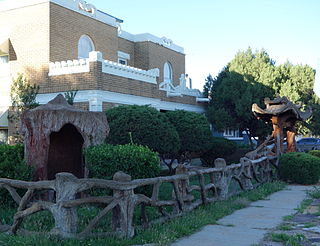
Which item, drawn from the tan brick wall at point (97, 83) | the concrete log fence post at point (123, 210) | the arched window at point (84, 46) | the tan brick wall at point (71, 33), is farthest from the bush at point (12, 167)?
the arched window at point (84, 46)

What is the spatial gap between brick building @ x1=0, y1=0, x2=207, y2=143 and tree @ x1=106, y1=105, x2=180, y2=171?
10.4 ft

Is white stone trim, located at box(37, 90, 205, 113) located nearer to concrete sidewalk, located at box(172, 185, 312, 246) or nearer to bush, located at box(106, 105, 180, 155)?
bush, located at box(106, 105, 180, 155)

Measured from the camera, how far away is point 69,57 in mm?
19375

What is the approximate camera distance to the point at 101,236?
5.57m

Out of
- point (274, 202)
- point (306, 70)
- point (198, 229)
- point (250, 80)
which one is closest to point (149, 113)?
point (274, 202)

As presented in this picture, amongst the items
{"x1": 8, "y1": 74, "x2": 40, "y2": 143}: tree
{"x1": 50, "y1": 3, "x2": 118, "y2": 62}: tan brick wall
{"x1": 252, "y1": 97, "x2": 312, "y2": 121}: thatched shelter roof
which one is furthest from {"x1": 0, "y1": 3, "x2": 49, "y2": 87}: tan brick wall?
{"x1": 252, "y1": 97, "x2": 312, "y2": 121}: thatched shelter roof

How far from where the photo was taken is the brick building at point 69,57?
55.3 ft

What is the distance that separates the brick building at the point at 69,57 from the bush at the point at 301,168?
25.4 ft

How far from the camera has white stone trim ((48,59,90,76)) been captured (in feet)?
55.1

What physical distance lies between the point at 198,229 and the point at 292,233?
4.79ft

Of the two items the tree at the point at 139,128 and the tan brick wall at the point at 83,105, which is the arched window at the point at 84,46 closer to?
the tan brick wall at the point at 83,105

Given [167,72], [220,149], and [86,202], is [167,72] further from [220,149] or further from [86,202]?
[86,202]

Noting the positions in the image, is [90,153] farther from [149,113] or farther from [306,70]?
[306,70]

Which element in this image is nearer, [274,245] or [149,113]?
[274,245]
